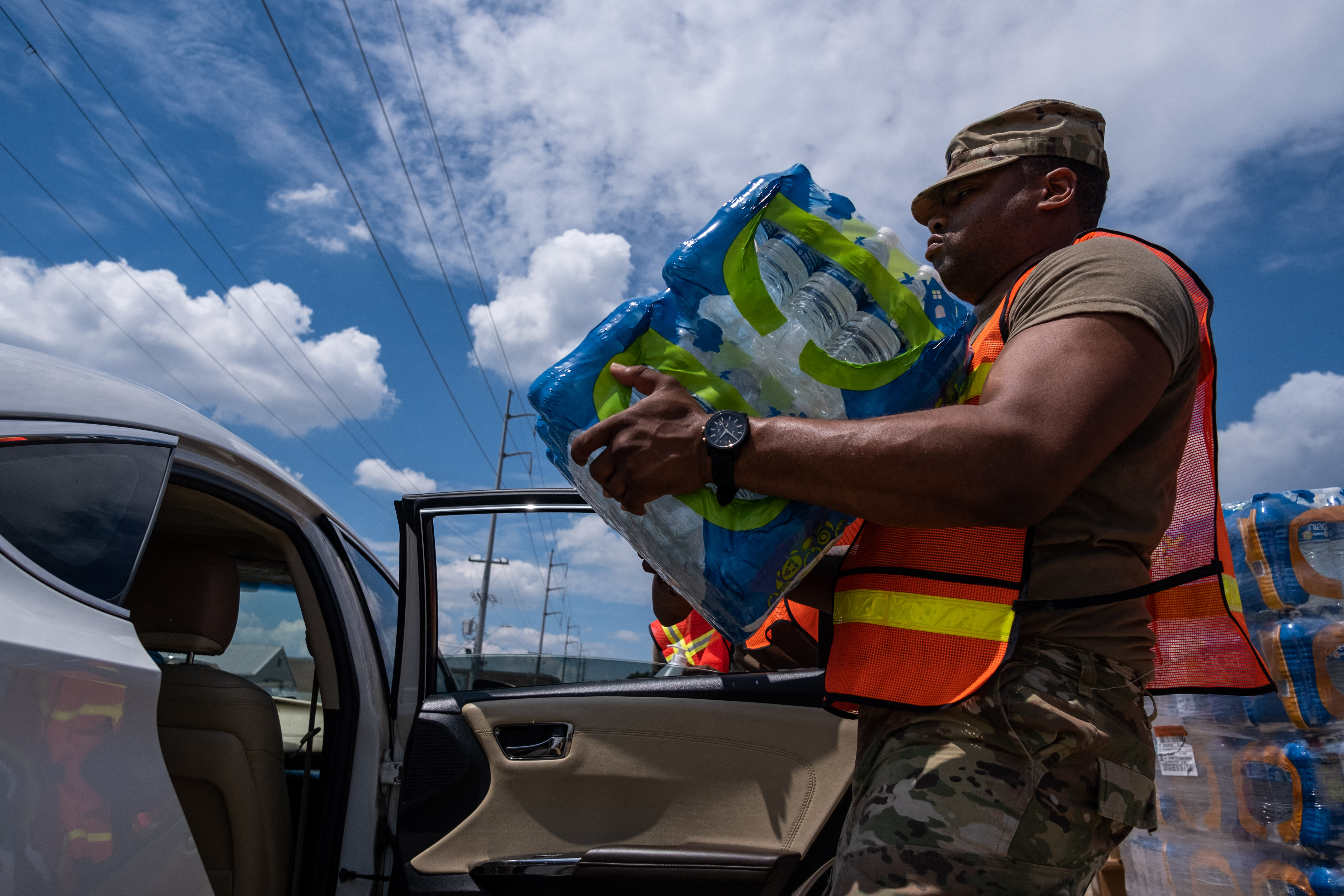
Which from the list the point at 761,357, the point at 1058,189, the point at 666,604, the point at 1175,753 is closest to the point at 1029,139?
the point at 1058,189

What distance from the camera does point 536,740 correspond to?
2.64 metres

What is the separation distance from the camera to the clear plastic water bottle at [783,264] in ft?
5.20

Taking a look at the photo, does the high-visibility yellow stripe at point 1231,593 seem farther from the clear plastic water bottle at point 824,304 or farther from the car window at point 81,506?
the car window at point 81,506

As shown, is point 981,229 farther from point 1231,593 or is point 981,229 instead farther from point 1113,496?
point 1231,593

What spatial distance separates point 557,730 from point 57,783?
146cm

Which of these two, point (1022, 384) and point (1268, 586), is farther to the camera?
point (1268, 586)

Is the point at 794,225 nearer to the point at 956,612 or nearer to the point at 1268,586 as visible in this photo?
the point at 956,612

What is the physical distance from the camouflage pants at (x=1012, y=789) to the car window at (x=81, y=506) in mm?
1399

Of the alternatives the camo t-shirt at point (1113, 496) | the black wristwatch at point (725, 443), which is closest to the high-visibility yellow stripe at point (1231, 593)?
the camo t-shirt at point (1113, 496)

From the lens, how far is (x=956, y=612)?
1.29 metres

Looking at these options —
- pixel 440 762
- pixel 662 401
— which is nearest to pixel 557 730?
pixel 440 762

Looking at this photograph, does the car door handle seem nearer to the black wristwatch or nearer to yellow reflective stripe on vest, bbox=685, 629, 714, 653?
yellow reflective stripe on vest, bbox=685, 629, 714, 653

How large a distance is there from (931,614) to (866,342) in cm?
50

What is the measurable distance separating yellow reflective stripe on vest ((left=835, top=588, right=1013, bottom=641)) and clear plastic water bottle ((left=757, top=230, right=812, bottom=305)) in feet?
1.83
